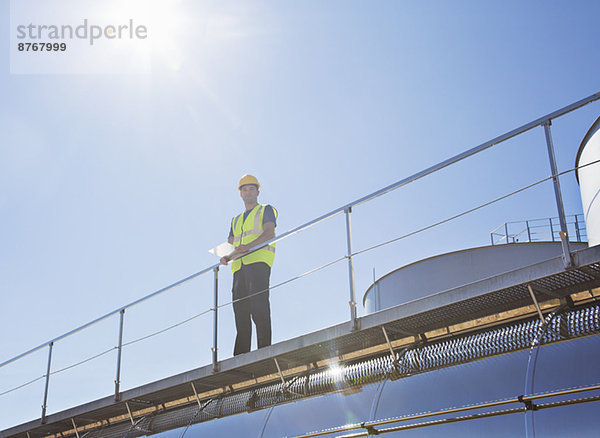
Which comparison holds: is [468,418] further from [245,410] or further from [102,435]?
[102,435]

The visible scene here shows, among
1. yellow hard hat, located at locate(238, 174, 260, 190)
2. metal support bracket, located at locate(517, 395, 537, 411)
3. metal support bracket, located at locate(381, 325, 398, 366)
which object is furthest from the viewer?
yellow hard hat, located at locate(238, 174, 260, 190)

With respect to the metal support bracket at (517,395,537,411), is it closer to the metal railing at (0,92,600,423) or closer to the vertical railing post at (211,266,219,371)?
the metal railing at (0,92,600,423)

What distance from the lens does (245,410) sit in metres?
7.00

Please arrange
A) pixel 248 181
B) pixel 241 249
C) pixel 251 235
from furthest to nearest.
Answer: pixel 248 181 < pixel 251 235 < pixel 241 249

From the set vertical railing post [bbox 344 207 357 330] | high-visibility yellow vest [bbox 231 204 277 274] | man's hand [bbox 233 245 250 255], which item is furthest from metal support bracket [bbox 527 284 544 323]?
man's hand [bbox 233 245 250 255]

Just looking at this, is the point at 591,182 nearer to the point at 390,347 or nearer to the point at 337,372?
the point at 390,347

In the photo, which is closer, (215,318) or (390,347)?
(390,347)

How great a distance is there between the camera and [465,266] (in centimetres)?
1138

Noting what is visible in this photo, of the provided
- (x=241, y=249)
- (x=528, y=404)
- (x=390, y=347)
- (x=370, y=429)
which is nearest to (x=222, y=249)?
(x=241, y=249)

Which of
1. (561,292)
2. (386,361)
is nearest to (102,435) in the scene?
(386,361)

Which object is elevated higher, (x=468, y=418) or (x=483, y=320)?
(x=483, y=320)

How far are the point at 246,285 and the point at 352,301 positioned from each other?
2188 millimetres

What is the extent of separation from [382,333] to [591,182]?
2550 millimetres

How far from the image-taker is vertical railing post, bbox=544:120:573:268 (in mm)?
4582
